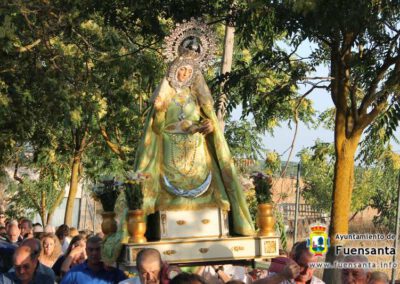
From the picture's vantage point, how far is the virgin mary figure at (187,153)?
1082 cm

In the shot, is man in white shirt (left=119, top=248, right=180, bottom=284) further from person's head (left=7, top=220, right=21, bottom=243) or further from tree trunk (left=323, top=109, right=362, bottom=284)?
person's head (left=7, top=220, right=21, bottom=243)

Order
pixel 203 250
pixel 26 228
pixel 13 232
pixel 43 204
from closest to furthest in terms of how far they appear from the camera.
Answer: pixel 203 250 → pixel 13 232 → pixel 26 228 → pixel 43 204

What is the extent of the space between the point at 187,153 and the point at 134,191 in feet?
4.19

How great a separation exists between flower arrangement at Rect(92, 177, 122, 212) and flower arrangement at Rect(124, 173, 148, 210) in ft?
0.56

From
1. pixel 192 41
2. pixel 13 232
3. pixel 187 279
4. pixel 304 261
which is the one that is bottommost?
pixel 187 279

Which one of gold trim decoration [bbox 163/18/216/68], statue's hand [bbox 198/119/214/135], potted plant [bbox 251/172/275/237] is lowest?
potted plant [bbox 251/172/275/237]

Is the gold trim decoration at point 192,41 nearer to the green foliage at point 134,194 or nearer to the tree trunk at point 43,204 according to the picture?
the green foliage at point 134,194

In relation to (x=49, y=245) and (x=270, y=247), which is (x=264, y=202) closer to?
(x=270, y=247)

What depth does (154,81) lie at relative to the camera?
61.6ft

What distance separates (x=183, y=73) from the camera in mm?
11141

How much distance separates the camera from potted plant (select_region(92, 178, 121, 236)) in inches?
398

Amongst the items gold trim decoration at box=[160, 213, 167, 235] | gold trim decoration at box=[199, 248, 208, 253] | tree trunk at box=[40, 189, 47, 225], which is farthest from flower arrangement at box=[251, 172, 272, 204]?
tree trunk at box=[40, 189, 47, 225]

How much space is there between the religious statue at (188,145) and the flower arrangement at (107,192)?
1.94ft

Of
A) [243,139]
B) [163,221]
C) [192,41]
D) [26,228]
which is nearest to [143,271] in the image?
[163,221]
